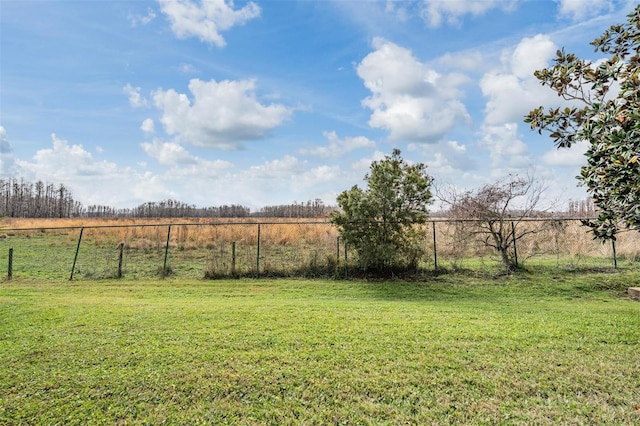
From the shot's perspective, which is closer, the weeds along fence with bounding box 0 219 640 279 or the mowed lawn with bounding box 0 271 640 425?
the mowed lawn with bounding box 0 271 640 425

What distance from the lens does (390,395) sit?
10.5ft

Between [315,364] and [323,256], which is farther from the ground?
[323,256]

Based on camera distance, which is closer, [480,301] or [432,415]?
[432,415]

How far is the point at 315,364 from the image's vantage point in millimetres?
3762

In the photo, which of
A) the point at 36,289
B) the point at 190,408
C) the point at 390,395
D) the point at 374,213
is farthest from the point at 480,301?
the point at 36,289

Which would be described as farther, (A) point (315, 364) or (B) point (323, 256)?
(B) point (323, 256)

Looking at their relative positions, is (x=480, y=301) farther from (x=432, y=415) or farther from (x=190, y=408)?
(x=190, y=408)

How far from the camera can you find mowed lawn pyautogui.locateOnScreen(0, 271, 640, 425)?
9.78ft

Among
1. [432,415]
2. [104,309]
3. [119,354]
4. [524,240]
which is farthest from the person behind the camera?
[524,240]

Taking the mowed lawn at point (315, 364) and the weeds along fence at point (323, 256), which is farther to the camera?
the weeds along fence at point (323, 256)

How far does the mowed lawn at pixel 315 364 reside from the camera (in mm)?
2982

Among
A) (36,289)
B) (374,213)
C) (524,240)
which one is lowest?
(36,289)

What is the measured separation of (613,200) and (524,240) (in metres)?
10.6

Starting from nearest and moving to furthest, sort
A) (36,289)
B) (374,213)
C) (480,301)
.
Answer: (480,301), (36,289), (374,213)
